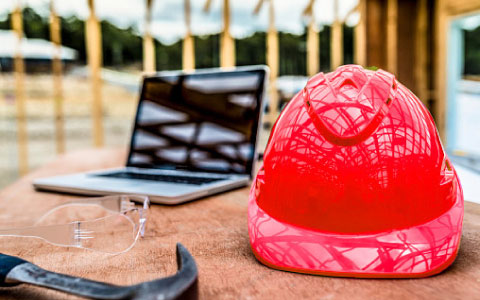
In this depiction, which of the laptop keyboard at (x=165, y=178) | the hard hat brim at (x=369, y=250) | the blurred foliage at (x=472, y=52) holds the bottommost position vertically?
the laptop keyboard at (x=165, y=178)

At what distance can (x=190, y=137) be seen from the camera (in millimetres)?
894

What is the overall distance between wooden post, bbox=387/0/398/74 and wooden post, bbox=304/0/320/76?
2.28 ft

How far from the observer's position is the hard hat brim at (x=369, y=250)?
1.09ft

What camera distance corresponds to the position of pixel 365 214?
1.16 feet

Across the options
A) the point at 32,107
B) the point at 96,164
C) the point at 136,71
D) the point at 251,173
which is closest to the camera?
the point at 251,173

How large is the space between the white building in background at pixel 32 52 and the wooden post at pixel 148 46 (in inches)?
43.1

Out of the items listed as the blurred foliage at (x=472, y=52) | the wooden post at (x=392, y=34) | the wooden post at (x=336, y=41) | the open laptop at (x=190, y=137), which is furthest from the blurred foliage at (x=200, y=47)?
the open laptop at (x=190, y=137)

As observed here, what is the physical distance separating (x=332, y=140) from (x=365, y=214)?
0.06 metres

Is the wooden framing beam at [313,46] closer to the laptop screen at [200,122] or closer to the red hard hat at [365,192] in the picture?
the laptop screen at [200,122]

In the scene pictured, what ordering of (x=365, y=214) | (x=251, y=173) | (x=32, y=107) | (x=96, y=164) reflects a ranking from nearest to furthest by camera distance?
(x=365, y=214) < (x=251, y=173) < (x=96, y=164) < (x=32, y=107)

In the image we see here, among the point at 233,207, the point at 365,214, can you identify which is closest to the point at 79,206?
the point at 233,207

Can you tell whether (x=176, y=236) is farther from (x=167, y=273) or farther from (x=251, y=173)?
(x=251, y=173)

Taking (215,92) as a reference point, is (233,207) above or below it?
below

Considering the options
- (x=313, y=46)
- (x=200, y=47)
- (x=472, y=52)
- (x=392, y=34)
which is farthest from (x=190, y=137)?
(x=313, y=46)
